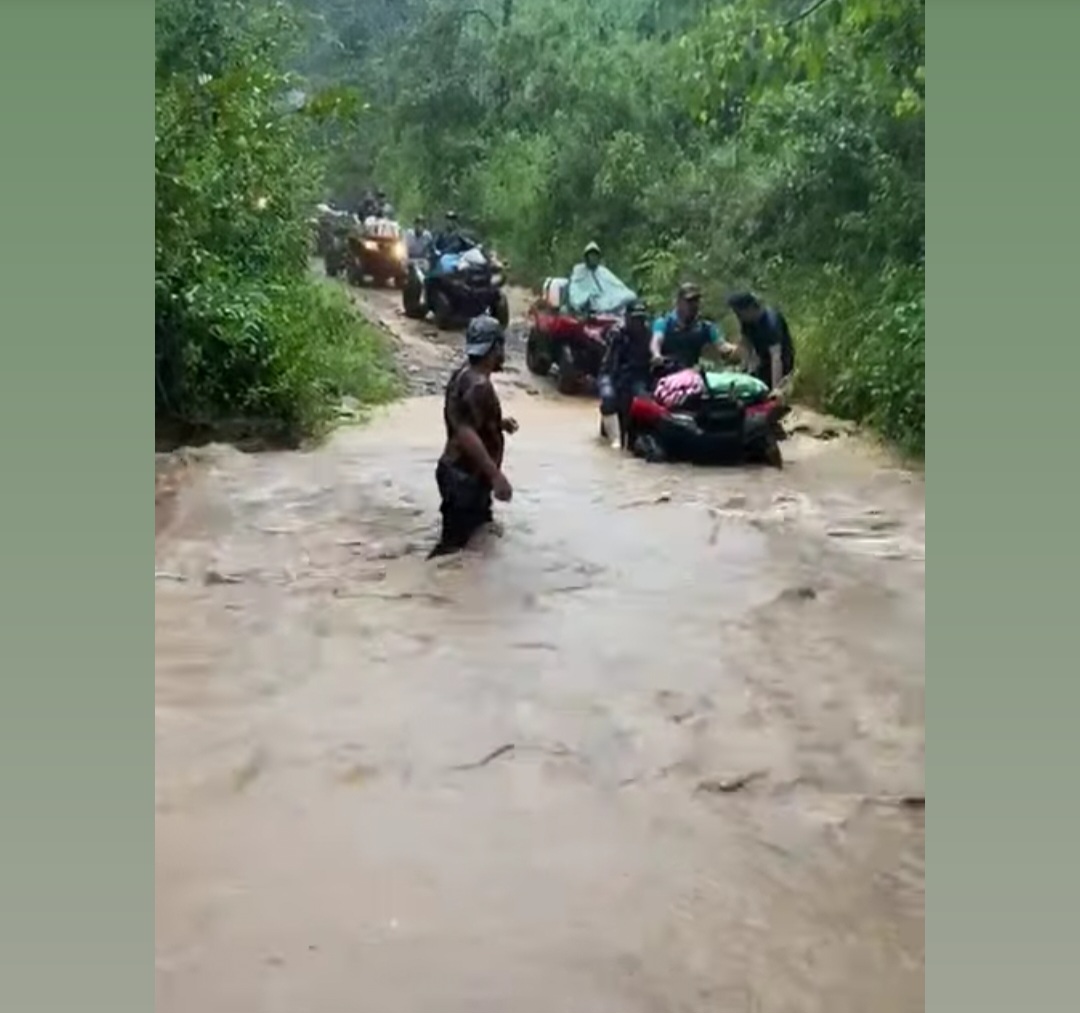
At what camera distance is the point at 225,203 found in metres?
2.31

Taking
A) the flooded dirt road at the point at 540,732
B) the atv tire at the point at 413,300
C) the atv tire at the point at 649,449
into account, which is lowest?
the flooded dirt road at the point at 540,732

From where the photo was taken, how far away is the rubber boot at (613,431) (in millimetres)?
2330

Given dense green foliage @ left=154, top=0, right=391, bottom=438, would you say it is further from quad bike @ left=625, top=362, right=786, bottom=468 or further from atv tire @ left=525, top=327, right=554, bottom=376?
quad bike @ left=625, top=362, right=786, bottom=468

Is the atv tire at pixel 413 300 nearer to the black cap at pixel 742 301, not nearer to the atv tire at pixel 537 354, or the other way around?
the atv tire at pixel 537 354

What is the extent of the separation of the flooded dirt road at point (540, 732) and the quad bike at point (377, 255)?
0.06 m

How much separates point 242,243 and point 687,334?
2.11 ft

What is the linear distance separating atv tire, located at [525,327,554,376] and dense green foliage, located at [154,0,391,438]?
21cm

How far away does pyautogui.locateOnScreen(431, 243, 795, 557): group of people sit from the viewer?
2.23 metres
